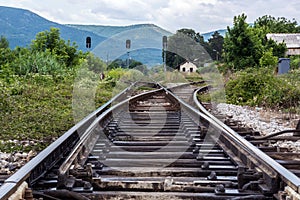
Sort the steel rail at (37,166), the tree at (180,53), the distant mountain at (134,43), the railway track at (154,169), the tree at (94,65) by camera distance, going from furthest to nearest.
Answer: the tree at (180,53) < the tree at (94,65) < the distant mountain at (134,43) < the railway track at (154,169) < the steel rail at (37,166)

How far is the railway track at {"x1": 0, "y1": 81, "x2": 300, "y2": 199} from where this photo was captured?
2.40m

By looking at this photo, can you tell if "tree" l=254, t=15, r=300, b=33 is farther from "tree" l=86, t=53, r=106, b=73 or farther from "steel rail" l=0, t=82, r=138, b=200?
"steel rail" l=0, t=82, r=138, b=200

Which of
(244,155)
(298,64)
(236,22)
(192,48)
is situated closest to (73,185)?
(244,155)

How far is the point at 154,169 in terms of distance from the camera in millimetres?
3006

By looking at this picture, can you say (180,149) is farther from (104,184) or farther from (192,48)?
(192,48)

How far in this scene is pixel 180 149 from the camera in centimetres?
377

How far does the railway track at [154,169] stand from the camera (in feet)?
7.89

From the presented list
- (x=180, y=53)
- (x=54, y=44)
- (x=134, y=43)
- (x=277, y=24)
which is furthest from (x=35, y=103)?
(x=277, y=24)

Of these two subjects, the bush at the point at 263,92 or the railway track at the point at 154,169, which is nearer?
the railway track at the point at 154,169

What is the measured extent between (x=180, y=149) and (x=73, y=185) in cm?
144

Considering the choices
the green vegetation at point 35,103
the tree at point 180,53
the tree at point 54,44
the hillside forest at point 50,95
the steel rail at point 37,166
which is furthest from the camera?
the tree at point 180,53

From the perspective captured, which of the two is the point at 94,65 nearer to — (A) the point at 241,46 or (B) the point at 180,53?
(A) the point at 241,46

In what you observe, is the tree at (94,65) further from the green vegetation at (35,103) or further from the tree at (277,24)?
the tree at (277,24)

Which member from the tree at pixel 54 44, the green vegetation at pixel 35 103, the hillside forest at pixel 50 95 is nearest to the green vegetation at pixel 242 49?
the hillside forest at pixel 50 95
